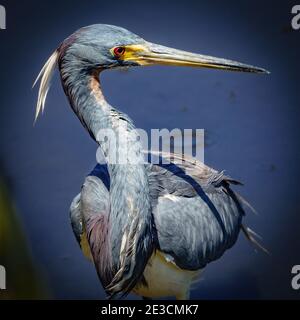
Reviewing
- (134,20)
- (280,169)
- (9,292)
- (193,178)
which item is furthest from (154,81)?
(9,292)

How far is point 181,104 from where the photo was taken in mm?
2678

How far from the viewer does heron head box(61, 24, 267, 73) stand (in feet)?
7.30

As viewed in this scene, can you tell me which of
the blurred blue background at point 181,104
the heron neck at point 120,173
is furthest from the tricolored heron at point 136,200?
the blurred blue background at point 181,104

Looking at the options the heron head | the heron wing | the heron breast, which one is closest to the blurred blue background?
the heron wing

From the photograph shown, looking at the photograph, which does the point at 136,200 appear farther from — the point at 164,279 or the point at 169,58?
the point at 169,58

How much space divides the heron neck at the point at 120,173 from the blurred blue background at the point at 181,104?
1.42ft

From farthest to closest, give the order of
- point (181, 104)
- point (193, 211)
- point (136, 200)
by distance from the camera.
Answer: point (181, 104) < point (193, 211) < point (136, 200)

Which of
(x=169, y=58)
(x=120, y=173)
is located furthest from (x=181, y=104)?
(x=120, y=173)

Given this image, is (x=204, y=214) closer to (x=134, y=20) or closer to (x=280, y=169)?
(x=280, y=169)

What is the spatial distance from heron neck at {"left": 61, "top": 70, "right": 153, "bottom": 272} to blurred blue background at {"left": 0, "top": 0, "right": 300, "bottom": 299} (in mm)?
433

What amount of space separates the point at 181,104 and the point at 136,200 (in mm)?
652

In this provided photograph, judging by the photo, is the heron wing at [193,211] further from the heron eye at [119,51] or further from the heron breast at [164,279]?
the heron eye at [119,51]

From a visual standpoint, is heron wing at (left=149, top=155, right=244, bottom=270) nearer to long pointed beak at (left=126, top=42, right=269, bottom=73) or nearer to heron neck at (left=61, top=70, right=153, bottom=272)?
heron neck at (left=61, top=70, right=153, bottom=272)

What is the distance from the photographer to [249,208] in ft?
8.79
